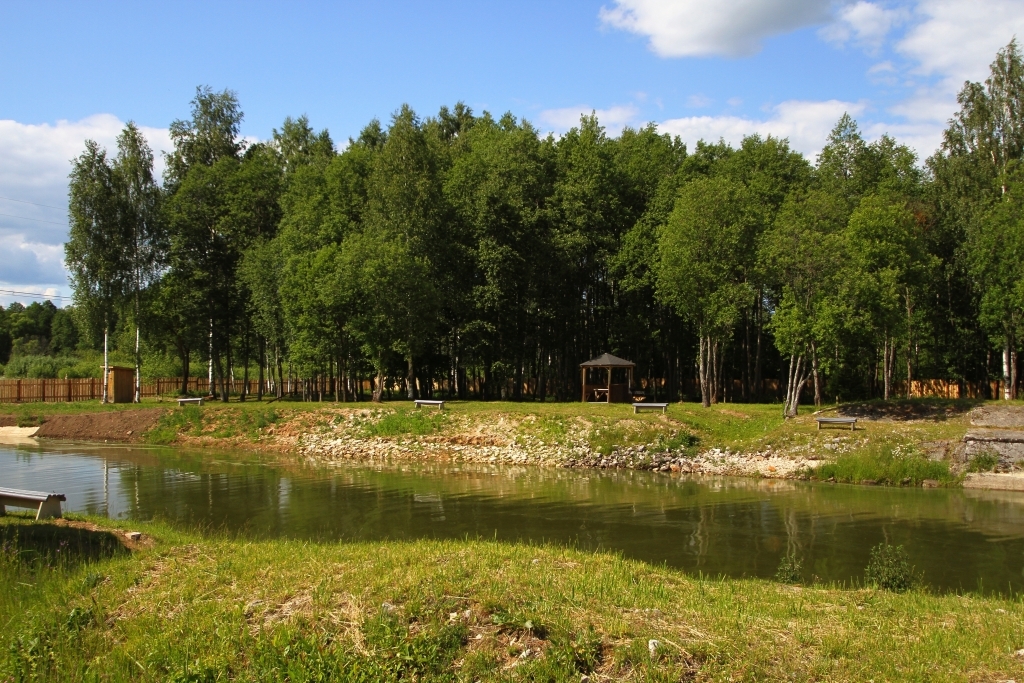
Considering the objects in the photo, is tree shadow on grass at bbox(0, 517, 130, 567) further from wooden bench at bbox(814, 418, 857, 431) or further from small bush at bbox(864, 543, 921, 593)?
wooden bench at bbox(814, 418, 857, 431)

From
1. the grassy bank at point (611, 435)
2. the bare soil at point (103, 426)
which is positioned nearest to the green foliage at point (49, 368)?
the bare soil at point (103, 426)

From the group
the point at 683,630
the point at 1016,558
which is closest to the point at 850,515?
the point at 1016,558

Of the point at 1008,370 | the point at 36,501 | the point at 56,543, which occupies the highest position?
the point at 1008,370

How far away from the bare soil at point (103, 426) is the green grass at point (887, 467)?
3071 cm

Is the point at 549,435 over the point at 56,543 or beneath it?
beneath

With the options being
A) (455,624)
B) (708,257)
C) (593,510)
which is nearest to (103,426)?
(593,510)

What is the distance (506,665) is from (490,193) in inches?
Result: 1545

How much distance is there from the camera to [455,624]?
25.0 feet

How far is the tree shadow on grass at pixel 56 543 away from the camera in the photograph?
1013cm

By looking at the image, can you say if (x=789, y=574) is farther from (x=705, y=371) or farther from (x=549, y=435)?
(x=705, y=371)

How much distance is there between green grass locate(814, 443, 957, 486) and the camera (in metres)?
24.7

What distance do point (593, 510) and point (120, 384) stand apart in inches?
1623

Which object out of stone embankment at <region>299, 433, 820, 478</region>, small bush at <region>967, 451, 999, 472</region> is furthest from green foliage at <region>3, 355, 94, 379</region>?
small bush at <region>967, 451, 999, 472</region>

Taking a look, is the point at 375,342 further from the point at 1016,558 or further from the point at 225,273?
the point at 1016,558
